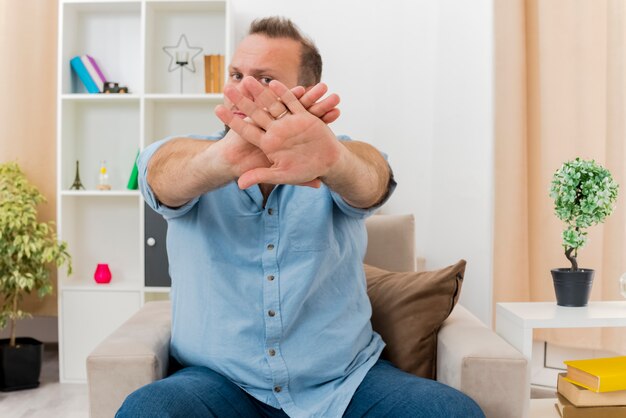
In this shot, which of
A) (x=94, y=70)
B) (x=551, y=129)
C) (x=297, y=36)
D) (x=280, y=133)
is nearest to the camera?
(x=280, y=133)

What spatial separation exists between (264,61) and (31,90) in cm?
228

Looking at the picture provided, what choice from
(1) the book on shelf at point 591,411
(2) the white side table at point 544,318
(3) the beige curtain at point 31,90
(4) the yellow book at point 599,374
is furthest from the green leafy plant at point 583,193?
(3) the beige curtain at point 31,90

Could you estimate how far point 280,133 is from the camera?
118 centimetres

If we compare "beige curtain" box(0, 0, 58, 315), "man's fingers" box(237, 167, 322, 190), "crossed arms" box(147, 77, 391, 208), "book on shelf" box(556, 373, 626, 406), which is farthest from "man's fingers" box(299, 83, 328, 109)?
"beige curtain" box(0, 0, 58, 315)

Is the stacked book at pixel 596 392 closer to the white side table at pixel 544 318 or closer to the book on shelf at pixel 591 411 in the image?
the book on shelf at pixel 591 411

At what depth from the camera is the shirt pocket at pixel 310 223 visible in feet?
5.24

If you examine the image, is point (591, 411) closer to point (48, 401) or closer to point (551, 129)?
point (551, 129)

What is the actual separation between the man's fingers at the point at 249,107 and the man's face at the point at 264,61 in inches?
17.1

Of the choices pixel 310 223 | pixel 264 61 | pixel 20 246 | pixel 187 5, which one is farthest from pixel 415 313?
pixel 187 5

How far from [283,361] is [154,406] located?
1.02 feet

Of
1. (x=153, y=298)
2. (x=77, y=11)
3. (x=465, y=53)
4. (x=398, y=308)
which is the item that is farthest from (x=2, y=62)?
(x=398, y=308)

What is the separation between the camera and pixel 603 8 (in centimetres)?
274

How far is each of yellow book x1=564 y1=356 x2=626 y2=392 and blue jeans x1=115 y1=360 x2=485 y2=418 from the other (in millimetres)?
503

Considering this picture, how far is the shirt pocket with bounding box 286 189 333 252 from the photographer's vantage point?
1596mm
